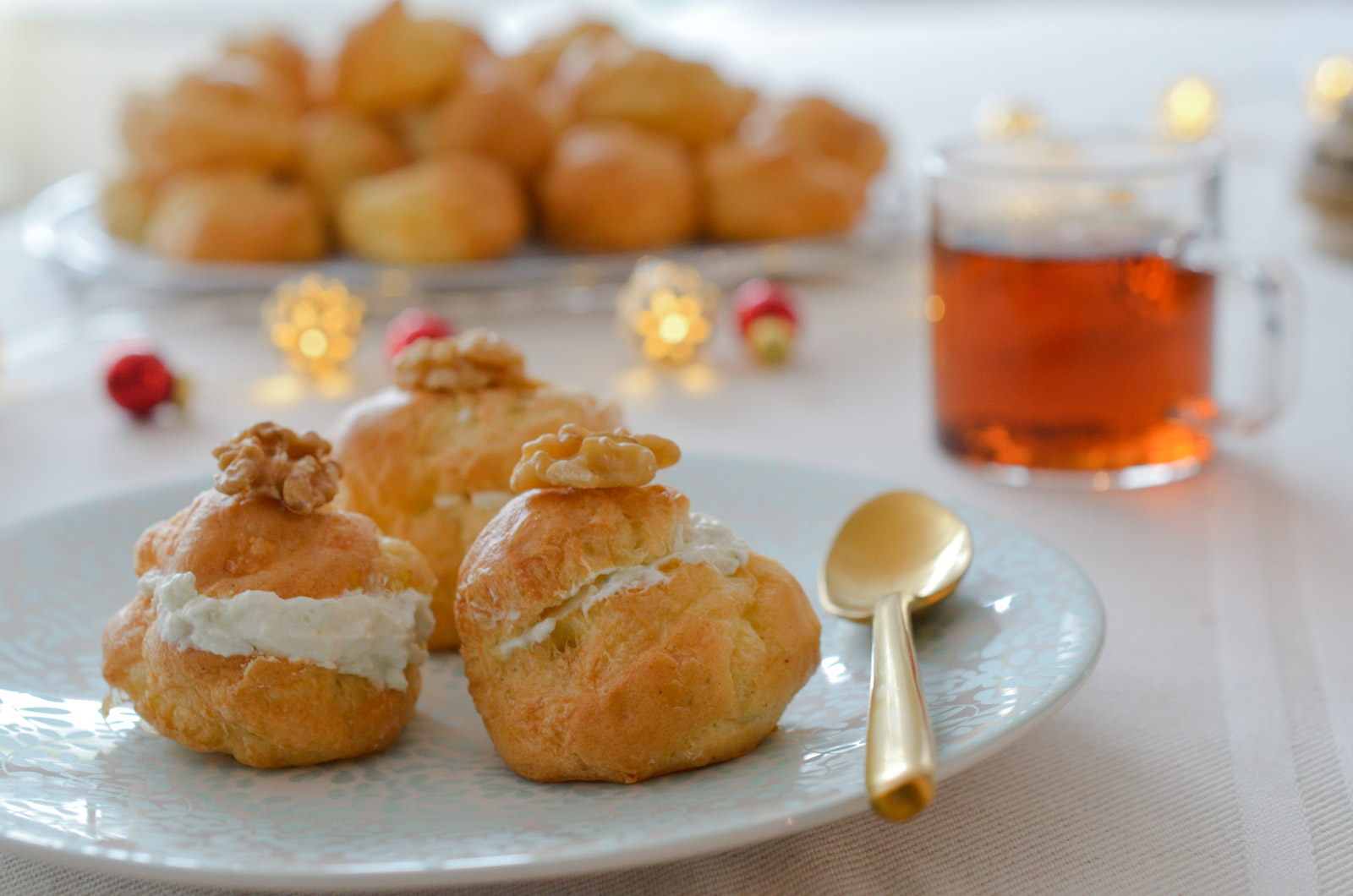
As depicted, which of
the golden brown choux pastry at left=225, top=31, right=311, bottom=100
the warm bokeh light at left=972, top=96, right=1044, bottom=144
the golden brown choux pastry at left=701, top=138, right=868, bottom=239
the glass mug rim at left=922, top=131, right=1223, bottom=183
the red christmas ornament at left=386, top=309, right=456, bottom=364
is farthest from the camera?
the warm bokeh light at left=972, top=96, right=1044, bottom=144

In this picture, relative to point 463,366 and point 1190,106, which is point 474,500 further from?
point 1190,106

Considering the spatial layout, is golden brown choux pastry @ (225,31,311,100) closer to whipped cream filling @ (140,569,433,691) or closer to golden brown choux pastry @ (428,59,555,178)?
golden brown choux pastry @ (428,59,555,178)

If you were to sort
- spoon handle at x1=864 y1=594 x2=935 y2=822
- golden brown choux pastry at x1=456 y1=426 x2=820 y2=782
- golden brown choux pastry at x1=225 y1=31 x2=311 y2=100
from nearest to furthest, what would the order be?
1. spoon handle at x1=864 y1=594 x2=935 y2=822
2. golden brown choux pastry at x1=456 y1=426 x2=820 y2=782
3. golden brown choux pastry at x1=225 y1=31 x2=311 y2=100

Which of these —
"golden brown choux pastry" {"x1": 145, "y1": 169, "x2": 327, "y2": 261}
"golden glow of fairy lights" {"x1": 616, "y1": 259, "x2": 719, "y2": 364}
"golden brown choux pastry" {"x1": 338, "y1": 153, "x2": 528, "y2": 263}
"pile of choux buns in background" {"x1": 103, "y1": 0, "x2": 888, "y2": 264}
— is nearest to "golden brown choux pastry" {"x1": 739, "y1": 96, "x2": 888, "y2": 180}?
"pile of choux buns in background" {"x1": 103, "y1": 0, "x2": 888, "y2": 264}

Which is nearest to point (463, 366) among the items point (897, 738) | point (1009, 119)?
point (897, 738)

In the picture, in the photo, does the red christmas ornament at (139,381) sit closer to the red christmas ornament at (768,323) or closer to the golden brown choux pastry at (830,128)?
the red christmas ornament at (768,323)

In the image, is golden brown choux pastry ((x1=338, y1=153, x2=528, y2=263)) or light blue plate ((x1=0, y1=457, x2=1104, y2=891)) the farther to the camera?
golden brown choux pastry ((x1=338, y1=153, x2=528, y2=263))
